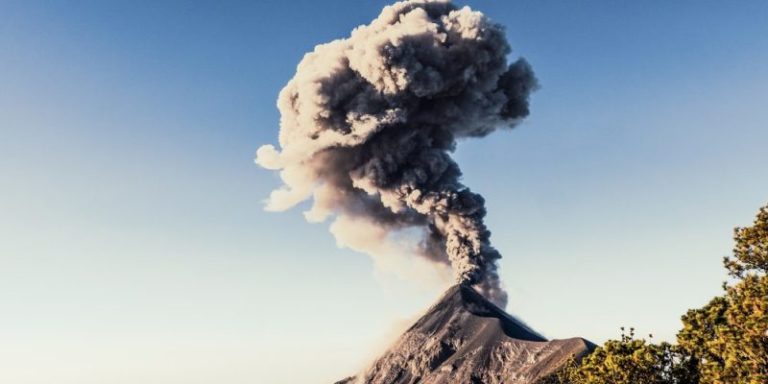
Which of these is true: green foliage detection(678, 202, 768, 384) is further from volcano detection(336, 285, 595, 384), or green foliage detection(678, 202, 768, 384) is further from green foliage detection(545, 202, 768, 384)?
volcano detection(336, 285, 595, 384)

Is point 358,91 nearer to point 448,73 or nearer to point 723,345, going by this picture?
point 448,73

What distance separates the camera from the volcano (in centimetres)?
10112

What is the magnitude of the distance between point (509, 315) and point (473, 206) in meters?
34.2

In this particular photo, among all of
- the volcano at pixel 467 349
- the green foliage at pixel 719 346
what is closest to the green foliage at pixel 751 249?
the green foliage at pixel 719 346

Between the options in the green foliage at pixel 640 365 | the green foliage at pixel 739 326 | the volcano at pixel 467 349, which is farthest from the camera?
the volcano at pixel 467 349

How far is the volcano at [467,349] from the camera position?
10112cm

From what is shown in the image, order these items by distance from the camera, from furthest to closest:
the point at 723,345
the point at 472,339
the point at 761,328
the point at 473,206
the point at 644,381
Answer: the point at 472,339, the point at 473,206, the point at 644,381, the point at 723,345, the point at 761,328

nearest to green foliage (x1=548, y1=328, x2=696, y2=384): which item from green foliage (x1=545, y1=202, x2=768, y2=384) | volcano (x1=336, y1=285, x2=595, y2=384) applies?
green foliage (x1=545, y1=202, x2=768, y2=384)

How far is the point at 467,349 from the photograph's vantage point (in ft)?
371

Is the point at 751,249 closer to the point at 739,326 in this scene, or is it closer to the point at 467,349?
the point at 739,326

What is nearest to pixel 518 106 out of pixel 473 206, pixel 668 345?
pixel 473 206

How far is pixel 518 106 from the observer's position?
122m

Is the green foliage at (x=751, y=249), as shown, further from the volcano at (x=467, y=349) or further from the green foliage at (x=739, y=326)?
the volcano at (x=467, y=349)

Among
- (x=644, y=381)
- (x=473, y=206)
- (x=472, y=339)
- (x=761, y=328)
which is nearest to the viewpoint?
(x=761, y=328)
